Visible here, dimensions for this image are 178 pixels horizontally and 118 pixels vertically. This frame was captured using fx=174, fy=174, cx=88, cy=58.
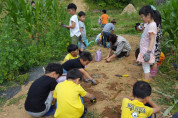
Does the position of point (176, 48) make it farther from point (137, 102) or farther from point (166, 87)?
point (137, 102)

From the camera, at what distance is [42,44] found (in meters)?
5.48

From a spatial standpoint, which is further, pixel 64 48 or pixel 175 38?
pixel 64 48

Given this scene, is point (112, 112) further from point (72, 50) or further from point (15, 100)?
point (15, 100)

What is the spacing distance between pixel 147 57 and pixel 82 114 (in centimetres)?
164

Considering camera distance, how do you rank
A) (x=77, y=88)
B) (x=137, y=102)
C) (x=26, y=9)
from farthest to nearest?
(x=26, y=9), (x=77, y=88), (x=137, y=102)

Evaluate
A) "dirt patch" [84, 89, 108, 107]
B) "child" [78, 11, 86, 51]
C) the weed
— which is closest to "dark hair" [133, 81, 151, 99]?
"dirt patch" [84, 89, 108, 107]

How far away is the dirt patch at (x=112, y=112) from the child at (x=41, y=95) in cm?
95

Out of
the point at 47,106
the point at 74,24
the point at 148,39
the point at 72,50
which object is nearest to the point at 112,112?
the point at 47,106

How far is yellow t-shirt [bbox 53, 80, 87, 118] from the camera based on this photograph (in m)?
2.35

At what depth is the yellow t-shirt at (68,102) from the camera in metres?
2.35

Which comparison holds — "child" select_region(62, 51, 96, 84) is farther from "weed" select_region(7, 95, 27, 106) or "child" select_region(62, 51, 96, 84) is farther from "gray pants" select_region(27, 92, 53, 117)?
"weed" select_region(7, 95, 27, 106)

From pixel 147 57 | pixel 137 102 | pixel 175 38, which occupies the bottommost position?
pixel 137 102

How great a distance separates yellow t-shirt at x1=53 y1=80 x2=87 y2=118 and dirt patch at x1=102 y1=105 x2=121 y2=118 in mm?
609

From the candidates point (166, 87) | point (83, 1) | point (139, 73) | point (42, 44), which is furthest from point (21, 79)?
point (83, 1)
